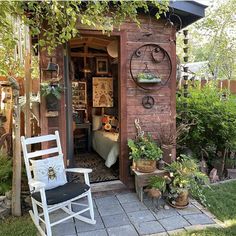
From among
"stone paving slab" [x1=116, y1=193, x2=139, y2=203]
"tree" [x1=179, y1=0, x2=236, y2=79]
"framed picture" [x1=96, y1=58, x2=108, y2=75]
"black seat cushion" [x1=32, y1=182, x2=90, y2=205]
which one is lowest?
"stone paving slab" [x1=116, y1=193, x2=139, y2=203]

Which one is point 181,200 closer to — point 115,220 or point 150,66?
point 115,220

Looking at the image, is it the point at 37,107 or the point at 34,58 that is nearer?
the point at 37,107

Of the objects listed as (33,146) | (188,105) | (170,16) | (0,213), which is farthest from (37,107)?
(188,105)

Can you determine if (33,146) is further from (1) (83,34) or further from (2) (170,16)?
(2) (170,16)

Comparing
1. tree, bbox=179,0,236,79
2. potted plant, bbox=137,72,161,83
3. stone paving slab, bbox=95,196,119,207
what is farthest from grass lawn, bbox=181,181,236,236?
tree, bbox=179,0,236,79

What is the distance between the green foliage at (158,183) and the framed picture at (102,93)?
2.87 m

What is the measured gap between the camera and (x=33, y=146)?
13.2ft

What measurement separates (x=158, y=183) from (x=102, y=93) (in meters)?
3.16

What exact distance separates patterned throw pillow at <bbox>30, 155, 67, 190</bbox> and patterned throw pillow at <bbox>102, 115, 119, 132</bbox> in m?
2.35

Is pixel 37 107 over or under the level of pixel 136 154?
over

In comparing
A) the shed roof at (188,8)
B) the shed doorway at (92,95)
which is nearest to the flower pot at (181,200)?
the shed roof at (188,8)

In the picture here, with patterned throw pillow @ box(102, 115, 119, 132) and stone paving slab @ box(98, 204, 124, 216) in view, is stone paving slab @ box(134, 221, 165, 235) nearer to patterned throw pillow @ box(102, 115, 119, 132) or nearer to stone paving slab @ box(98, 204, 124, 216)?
stone paving slab @ box(98, 204, 124, 216)

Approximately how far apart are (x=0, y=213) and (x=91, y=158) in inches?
92.3

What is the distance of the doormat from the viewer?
156 inches
